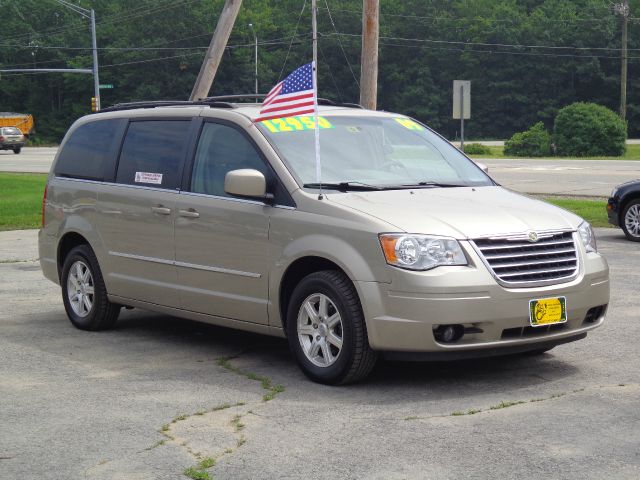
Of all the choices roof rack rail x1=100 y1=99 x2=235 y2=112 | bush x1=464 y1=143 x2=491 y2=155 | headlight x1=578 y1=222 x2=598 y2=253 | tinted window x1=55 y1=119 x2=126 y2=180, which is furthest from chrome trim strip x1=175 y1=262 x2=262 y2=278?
bush x1=464 y1=143 x2=491 y2=155

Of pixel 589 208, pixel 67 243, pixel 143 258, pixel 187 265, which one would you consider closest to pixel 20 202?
pixel 589 208

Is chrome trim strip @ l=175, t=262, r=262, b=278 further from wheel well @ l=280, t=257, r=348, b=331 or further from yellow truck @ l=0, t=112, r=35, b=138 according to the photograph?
yellow truck @ l=0, t=112, r=35, b=138

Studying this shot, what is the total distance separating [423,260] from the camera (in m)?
6.80

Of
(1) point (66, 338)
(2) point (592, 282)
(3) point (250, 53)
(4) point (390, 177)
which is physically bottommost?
(1) point (66, 338)

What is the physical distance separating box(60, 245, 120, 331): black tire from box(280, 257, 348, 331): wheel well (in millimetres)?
2180

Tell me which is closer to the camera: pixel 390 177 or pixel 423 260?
pixel 423 260

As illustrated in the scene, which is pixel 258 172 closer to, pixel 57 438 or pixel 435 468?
pixel 57 438

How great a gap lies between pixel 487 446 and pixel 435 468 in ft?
1.53

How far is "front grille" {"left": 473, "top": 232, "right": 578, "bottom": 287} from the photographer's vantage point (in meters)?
6.88

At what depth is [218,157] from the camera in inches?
325

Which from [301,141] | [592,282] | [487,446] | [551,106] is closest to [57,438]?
[487,446]

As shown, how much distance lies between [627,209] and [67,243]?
8818mm

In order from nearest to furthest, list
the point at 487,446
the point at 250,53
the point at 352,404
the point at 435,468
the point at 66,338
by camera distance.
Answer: the point at 435,468 < the point at 487,446 < the point at 352,404 < the point at 66,338 < the point at 250,53

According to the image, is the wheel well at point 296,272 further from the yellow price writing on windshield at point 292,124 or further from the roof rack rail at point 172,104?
the roof rack rail at point 172,104
